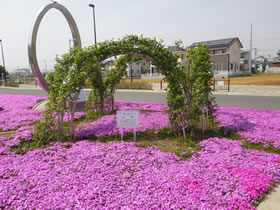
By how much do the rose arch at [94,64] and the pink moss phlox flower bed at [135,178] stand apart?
58.9 inches

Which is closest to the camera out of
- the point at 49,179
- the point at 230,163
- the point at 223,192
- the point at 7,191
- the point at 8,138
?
the point at 223,192

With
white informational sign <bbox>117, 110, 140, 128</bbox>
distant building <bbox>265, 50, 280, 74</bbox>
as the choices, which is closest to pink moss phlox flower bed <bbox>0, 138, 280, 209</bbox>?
white informational sign <bbox>117, 110, 140, 128</bbox>

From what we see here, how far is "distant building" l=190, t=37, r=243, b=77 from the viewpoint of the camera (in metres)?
46.4

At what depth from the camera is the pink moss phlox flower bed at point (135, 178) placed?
3008mm

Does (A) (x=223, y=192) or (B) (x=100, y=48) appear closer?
(A) (x=223, y=192)

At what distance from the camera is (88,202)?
3.00 metres

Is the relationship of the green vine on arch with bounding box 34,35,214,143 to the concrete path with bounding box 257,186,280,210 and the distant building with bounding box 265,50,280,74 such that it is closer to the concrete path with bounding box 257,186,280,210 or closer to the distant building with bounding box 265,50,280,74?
the concrete path with bounding box 257,186,280,210

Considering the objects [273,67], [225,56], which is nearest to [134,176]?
[225,56]

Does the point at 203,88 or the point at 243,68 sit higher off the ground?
the point at 243,68

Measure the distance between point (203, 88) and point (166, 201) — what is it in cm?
373

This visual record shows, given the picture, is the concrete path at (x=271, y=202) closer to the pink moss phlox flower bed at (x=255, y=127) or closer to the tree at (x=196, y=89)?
the pink moss phlox flower bed at (x=255, y=127)

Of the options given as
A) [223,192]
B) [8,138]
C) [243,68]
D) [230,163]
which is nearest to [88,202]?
[223,192]

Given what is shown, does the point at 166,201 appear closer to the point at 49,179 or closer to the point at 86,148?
the point at 49,179

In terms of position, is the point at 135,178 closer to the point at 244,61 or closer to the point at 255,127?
the point at 255,127
